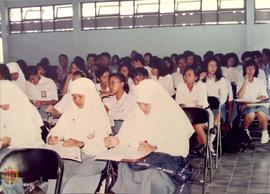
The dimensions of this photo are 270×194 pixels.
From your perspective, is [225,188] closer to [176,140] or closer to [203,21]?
[176,140]

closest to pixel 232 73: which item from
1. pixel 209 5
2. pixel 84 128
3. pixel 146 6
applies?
pixel 209 5

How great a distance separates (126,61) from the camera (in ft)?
17.5

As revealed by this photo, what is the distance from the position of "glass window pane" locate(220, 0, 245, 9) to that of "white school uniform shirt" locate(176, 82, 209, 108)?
2880 mm

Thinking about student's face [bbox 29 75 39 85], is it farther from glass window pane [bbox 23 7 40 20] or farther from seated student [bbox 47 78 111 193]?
seated student [bbox 47 78 111 193]

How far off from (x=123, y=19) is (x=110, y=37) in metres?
1.01

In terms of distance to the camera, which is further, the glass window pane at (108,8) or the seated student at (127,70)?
the glass window pane at (108,8)

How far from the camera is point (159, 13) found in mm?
6738

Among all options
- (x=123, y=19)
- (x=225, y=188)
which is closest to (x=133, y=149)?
(x=225, y=188)

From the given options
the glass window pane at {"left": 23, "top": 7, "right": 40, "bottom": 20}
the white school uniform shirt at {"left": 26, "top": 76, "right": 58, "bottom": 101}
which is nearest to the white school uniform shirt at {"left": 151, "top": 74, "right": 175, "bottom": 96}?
the white school uniform shirt at {"left": 26, "top": 76, "right": 58, "bottom": 101}

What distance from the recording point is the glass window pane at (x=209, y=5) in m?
6.76

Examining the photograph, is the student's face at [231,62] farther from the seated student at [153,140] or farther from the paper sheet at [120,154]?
the paper sheet at [120,154]

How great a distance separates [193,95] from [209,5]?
2.81 meters

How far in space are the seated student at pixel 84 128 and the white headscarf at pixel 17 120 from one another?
18cm

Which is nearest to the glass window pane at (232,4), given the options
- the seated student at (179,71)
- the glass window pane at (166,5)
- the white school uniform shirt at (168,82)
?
the glass window pane at (166,5)
